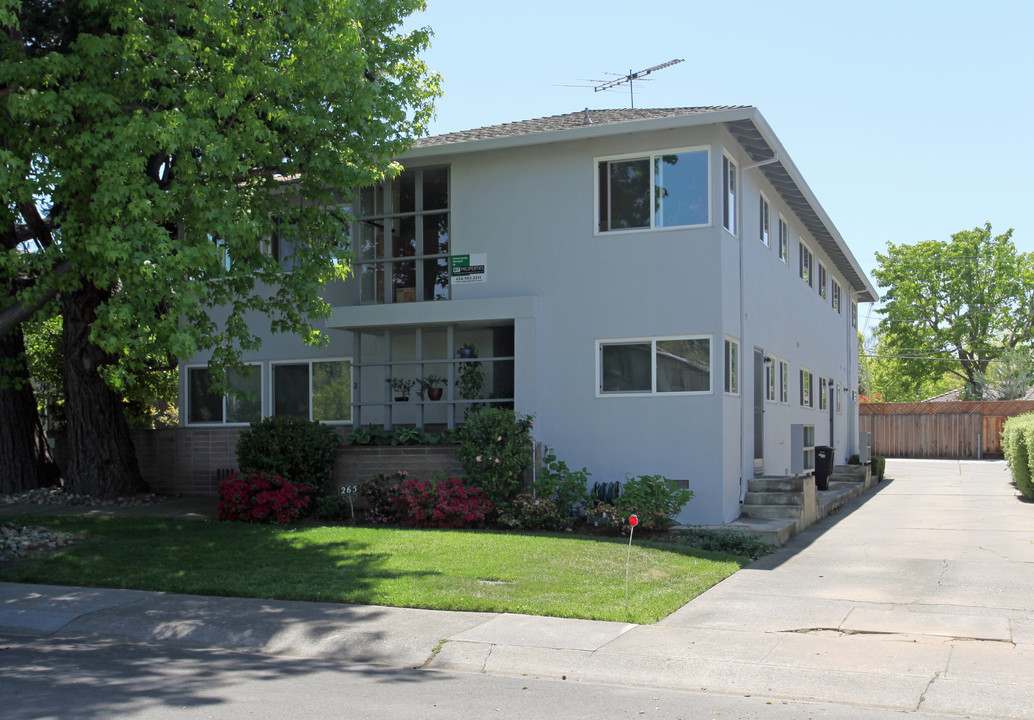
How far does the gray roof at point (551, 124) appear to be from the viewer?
16188mm

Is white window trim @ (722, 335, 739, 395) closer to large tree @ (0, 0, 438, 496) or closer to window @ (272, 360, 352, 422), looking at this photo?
large tree @ (0, 0, 438, 496)

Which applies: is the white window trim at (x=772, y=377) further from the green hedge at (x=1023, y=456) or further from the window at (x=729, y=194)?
the green hedge at (x=1023, y=456)

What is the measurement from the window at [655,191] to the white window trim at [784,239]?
17.7 feet

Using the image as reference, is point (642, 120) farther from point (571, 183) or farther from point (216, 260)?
point (216, 260)

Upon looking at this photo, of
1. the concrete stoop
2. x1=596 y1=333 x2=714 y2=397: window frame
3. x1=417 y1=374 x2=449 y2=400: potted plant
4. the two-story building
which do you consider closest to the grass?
the concrete stoop

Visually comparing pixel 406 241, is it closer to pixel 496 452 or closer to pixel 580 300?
pixel 580 300

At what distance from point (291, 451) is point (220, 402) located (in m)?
3.77

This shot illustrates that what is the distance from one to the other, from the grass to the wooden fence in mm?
30731

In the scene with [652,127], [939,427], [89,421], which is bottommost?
[939,427]

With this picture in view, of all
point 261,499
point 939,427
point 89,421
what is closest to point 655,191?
point 261,499

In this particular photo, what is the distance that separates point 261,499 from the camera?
Result: 14820mm

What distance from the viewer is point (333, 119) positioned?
13078 millimetres

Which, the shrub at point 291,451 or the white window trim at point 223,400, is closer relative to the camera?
the shrub at point 291,451

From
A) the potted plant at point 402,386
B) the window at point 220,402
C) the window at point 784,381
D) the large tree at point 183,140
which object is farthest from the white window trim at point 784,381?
the window at point 220,402
